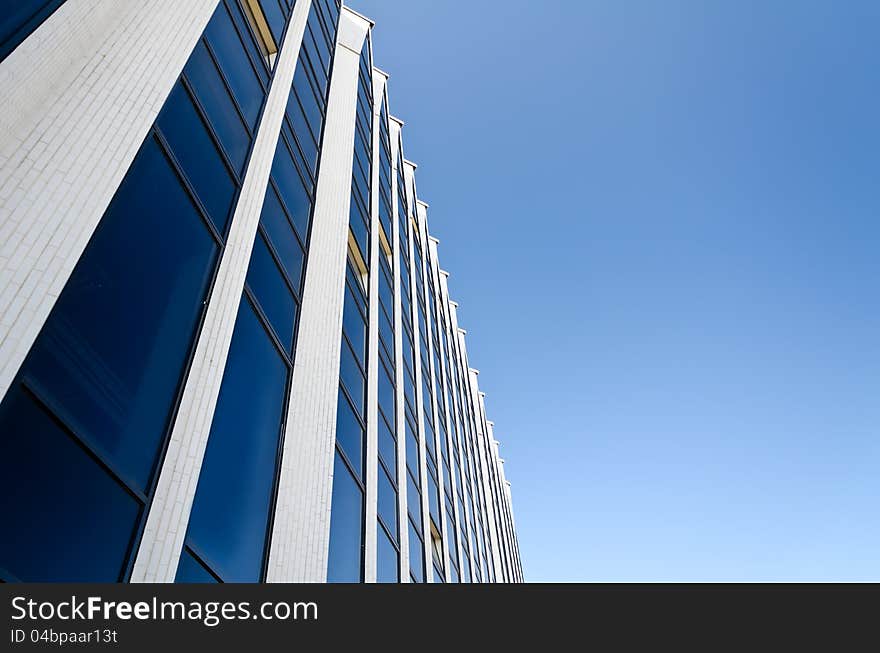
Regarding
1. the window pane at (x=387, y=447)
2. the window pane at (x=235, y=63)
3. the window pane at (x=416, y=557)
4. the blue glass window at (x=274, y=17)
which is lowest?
the window pane at (x=416, y=557)

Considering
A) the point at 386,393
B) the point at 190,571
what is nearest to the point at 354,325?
the point at 386,393

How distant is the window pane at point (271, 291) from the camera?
9531 millimetres

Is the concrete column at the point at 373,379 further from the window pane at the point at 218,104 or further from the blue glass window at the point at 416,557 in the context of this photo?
the window pane at the point at 218,104

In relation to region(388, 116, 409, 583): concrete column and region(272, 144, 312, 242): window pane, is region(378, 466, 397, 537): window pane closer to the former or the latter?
region(388, 116, 409, 583): concrete column

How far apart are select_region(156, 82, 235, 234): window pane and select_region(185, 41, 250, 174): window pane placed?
397mm

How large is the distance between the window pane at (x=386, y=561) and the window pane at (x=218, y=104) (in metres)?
8.07

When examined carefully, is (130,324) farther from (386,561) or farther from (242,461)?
(386,561)

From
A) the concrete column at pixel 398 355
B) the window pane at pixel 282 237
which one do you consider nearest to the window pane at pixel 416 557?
the concrete column at pixel 398 355

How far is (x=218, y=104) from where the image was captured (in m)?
9.22

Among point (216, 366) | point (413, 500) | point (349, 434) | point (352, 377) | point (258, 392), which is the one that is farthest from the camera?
point (413, 500)

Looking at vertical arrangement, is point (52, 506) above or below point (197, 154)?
below

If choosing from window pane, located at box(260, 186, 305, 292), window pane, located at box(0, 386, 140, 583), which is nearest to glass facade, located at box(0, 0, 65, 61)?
window pane, located at box(0, 386, 140, 583)

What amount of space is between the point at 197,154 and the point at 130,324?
3.06 meters

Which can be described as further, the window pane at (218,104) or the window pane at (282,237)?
the window pane at (282,237)
